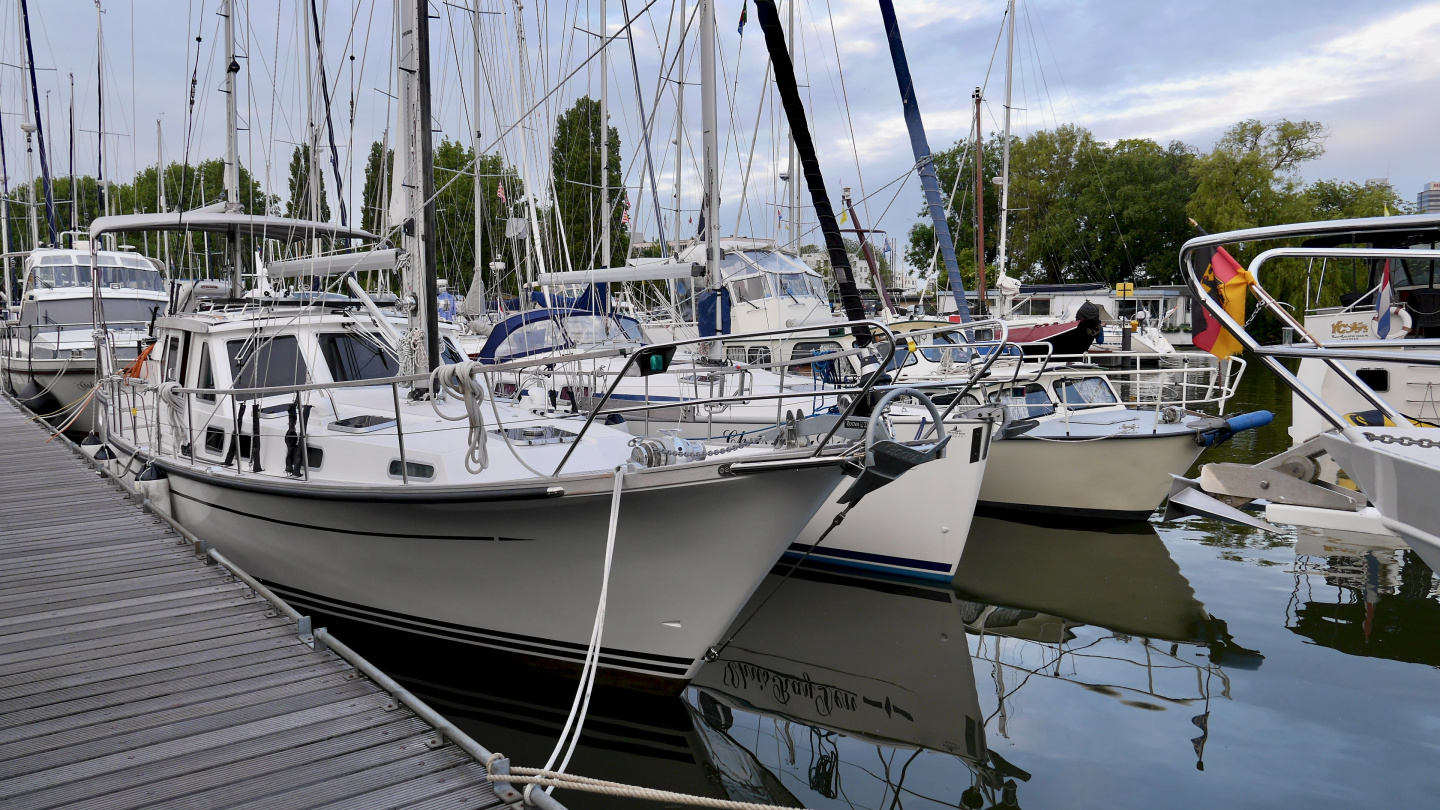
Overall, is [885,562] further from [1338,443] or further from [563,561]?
[1338,443]

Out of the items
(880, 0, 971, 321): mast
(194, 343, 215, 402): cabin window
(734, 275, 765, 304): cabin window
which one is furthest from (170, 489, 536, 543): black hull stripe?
(734, 275, 765, 304): cabin window

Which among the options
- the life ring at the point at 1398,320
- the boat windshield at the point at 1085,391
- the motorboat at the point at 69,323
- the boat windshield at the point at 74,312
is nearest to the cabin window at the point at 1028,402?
the boat windshield at the point at 1085,391

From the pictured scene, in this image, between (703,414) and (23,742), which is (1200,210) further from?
(23,742)

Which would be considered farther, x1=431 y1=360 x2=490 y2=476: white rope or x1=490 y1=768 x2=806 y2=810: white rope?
x1=431 y1=360 x2=490 y2=476: white rope

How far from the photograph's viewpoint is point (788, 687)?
6512 millimetres

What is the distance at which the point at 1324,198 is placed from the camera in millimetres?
36438

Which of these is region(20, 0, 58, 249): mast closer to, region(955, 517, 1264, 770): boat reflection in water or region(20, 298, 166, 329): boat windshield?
region(20, 298, 166, 329): boat windshield

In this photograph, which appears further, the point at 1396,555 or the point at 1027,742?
the point at 1396,555

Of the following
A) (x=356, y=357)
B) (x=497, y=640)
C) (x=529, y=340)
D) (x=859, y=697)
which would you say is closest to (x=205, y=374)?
(x=356, y=357)

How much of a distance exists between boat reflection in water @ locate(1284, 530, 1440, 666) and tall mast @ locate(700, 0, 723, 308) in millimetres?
6993

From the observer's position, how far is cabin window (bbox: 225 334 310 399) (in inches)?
299

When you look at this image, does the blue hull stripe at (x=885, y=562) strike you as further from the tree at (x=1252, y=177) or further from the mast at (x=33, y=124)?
the tree at (x=1252, y=177)

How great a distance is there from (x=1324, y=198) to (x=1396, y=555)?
33.6 meters

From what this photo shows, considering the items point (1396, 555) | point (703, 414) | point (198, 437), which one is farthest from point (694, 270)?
point (1396, 555)
